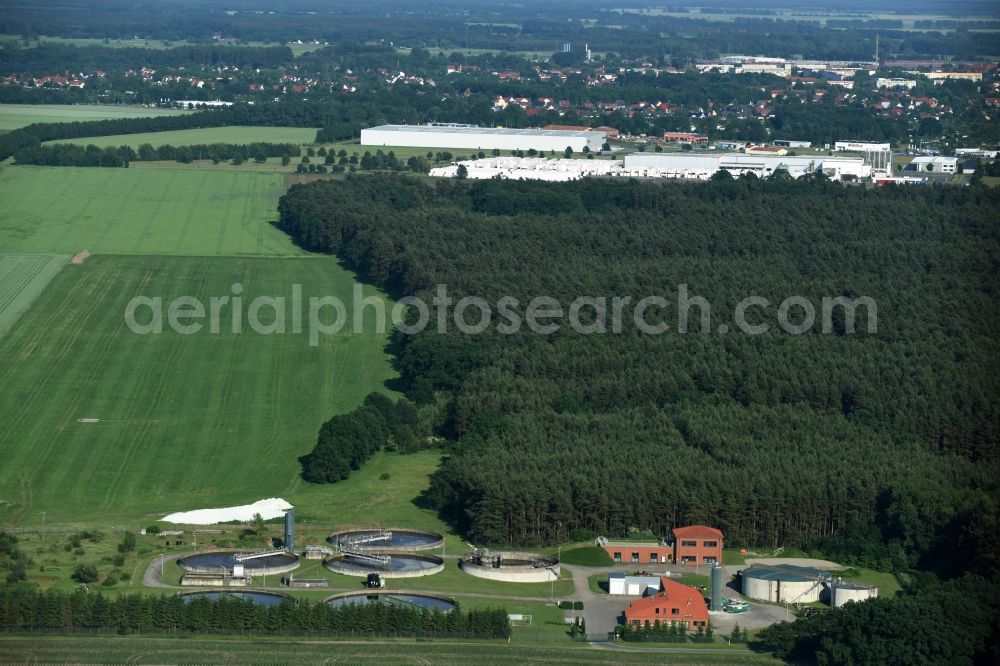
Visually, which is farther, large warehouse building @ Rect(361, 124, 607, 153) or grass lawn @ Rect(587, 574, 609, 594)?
Result: large warehouse building @ Rect(361, 124, 607, 153)

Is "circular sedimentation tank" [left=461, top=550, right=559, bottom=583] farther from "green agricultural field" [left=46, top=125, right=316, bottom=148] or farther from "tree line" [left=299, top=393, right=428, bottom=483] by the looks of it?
"green agricultural field" [left=46, top=125, right=316, bottom=148]

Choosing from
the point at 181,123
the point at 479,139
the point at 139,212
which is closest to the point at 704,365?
the point at 139,212

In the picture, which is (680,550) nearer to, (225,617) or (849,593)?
(849,593)

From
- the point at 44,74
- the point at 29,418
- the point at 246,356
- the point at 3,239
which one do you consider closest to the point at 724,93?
the point at 44,74

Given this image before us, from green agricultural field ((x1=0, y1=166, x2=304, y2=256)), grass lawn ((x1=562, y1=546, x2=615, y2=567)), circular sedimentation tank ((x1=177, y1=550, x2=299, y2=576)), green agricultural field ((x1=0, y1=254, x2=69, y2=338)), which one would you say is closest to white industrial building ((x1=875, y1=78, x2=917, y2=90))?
green agricultural field ((x1=0, y1=166, x2=304, y2=256))

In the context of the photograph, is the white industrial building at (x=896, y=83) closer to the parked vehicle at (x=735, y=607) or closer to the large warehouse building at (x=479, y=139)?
the large warehouse building at (x=479, y=139)

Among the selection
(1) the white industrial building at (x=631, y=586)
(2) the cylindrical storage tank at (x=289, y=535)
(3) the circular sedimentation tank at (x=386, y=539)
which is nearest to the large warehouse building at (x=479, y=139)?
(3) the circular sedimentation tank at (x=386, y=539)
